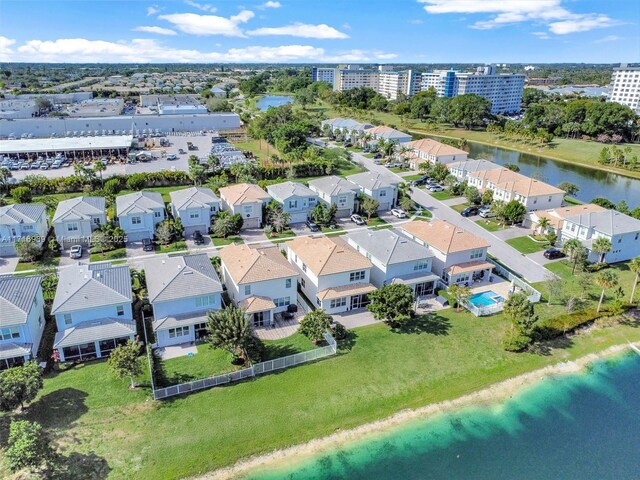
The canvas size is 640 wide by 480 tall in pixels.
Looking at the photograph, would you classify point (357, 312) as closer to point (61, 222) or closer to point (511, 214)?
point (511, 214)

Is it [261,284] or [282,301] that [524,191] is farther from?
[261,284]

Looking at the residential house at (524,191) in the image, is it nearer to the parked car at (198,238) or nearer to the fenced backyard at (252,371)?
the fenced backyard at (252,371)

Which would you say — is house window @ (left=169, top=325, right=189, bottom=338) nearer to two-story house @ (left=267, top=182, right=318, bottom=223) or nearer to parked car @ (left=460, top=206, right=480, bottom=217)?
two-story house @ (left=267, top=182, right=318, bottom=223)

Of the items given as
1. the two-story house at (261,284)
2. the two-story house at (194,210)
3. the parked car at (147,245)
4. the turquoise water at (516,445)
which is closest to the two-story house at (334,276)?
the two-story house at (261,284)

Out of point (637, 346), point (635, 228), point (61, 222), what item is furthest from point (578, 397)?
point (61, 222)

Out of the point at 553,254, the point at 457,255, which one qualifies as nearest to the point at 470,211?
the point at 553,254
